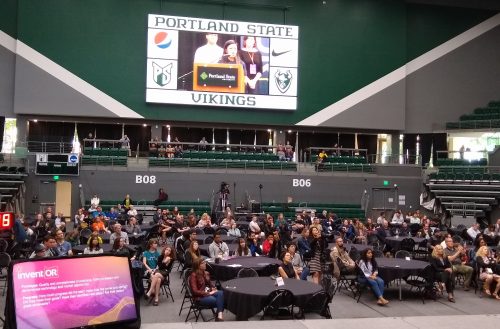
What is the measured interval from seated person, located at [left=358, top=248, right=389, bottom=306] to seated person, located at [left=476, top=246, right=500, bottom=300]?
285 centimetres

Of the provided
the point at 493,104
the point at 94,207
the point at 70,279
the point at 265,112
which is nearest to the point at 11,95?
the point at 94,207

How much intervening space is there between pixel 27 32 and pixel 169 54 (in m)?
8.01

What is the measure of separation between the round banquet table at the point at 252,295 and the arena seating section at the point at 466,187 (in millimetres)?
20914

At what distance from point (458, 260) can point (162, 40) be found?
2185 cm

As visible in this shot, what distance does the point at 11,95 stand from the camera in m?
29.3

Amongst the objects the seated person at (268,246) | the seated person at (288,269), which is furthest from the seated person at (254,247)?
the seated person at (288,269)

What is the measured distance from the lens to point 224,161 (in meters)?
28.9

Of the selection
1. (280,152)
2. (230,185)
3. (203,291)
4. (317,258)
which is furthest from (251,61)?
(203,291)

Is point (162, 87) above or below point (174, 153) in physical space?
above

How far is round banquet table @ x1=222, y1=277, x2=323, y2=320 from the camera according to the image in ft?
28.4

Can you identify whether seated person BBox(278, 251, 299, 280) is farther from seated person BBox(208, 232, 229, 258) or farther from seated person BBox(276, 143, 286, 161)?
seated person BBox(276, 143, 286, 161)

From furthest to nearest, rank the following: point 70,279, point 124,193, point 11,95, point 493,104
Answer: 1. point 493,104
2. point 11,95
3. point 124,193
4. point 70,279

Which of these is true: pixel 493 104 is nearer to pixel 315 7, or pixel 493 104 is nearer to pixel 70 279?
pixel 315 7

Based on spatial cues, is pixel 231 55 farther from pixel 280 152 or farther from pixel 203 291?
pixel 203 291
